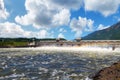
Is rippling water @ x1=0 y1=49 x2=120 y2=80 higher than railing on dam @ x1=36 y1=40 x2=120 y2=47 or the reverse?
the reverse

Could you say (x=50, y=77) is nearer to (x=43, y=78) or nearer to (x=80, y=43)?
(x=43, y=78)

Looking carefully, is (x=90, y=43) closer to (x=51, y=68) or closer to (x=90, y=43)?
(x=90, y=43)

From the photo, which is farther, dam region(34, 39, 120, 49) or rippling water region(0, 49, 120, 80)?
dam region(34, 39, 120, 49)

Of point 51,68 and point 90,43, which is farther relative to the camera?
point 90,43

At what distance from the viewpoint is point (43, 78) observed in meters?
34.2

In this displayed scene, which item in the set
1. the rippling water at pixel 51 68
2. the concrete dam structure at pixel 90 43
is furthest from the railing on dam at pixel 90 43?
the rippling water at pixel 51 68

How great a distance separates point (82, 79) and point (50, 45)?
147 m

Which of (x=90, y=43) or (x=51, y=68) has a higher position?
(x=90, y=43)

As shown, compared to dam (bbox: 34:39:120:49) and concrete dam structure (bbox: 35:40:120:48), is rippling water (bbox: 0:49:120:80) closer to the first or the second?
dam (bbox: 34:39:120:49)

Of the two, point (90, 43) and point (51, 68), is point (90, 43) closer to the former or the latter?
point (90, 43)

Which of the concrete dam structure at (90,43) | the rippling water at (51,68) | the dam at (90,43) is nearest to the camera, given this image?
the rippling water at (51,68)

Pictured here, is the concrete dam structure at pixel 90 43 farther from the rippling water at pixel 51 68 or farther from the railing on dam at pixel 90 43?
the rippling water at pixel 51 68

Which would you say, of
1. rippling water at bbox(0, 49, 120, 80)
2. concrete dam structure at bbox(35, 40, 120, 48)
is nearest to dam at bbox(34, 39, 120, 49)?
concrete dam structure at bbox(35, 40, 120, 48)

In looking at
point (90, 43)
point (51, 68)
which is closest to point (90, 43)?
point (90, 43)
